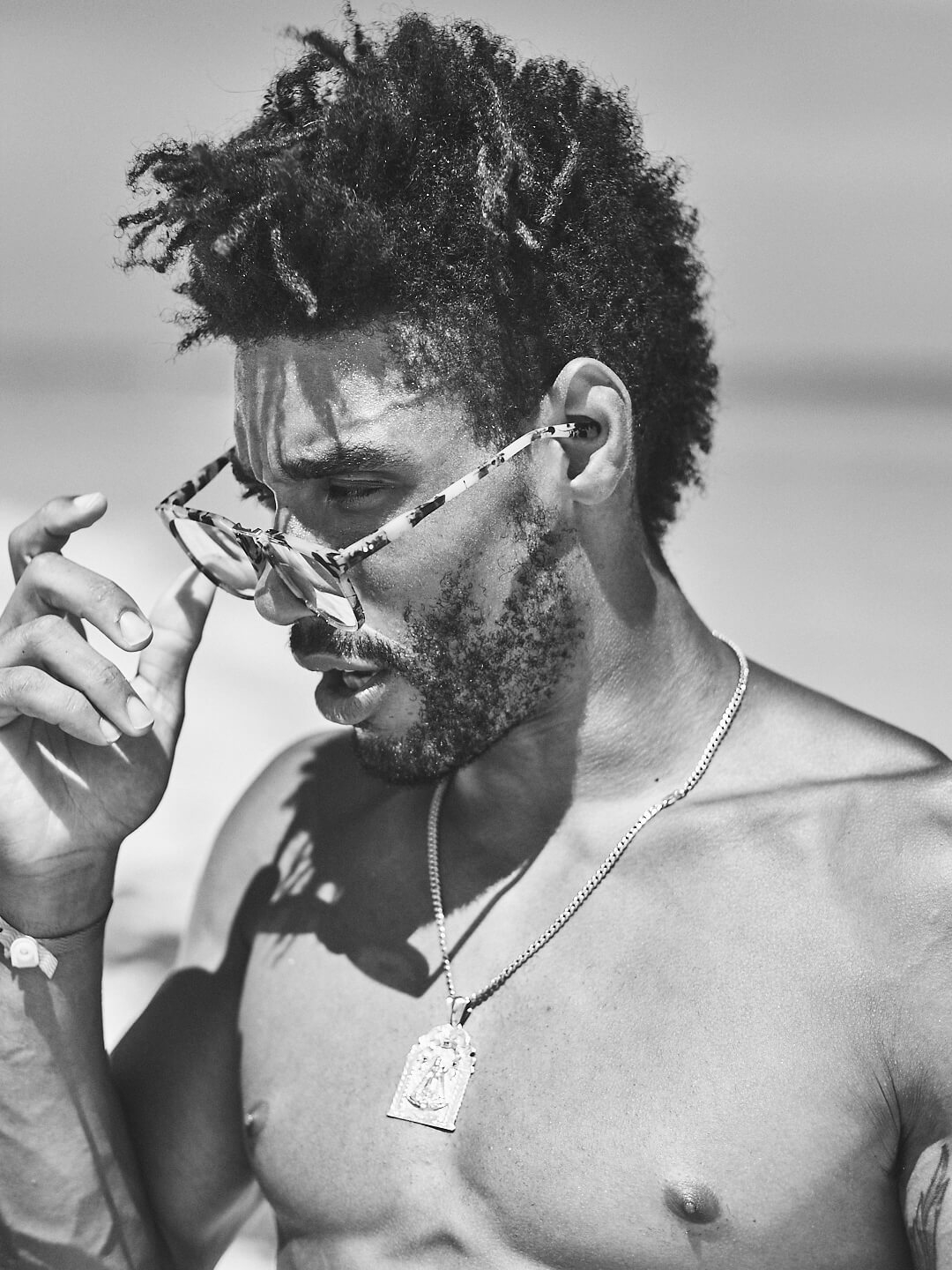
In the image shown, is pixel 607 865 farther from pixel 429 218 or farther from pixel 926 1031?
pixel 429 218

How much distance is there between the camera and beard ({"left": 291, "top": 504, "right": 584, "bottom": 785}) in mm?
2279

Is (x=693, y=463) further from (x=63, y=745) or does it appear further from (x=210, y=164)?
(x=63, y=745)

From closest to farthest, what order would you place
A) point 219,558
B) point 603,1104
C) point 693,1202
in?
point 693,1202 → point 603,1104 → point 219,558

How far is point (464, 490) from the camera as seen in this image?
88.3 inches

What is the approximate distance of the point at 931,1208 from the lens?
182cm

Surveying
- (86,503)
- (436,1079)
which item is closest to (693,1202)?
(436,1079)

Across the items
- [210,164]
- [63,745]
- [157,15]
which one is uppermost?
[157,15]

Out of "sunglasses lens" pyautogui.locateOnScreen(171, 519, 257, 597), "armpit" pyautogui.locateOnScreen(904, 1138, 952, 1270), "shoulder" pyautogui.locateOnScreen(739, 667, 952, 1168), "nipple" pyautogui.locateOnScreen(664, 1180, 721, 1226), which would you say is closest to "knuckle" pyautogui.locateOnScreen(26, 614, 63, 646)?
"sunglasses lens" pyautogui.locateOnScreen(171, 519, 257, 597)

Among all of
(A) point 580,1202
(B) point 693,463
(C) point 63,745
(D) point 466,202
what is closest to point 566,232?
(D) point 466,202

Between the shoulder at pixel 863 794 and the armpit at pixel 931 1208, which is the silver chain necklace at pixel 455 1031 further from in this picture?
the armpit at pixel 931 1208

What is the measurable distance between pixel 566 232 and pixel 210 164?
0.54 metres

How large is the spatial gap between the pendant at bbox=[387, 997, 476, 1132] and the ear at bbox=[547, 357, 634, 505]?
2.69ft

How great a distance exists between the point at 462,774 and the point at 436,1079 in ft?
1.72

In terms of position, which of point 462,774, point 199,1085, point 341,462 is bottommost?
point 199,1085
